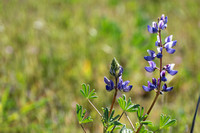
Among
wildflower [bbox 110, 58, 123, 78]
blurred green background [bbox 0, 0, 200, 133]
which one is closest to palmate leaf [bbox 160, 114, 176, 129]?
wildflower [bbox 110, 58, 123, 78]

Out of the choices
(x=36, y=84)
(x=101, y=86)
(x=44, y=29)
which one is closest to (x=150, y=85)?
(x=101, y=86)

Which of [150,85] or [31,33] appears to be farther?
[31,33]

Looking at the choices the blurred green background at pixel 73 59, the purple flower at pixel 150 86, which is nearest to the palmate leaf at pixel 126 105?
the purple flower at pixel 150 86

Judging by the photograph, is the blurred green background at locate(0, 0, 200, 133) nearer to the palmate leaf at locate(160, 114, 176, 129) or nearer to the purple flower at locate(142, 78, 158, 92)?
the palmate leaf at locate(160, 114, 176, 129)

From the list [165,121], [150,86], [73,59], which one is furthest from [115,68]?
[73,59]

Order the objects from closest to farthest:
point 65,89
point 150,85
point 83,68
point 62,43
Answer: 1. point 150,85
2. point 65,89
3. point 83,68
4. point 62,43

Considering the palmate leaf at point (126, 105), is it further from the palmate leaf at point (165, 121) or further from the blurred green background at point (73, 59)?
the blurred green background at point (73, 59)

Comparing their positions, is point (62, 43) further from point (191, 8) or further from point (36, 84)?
point (191, 8)

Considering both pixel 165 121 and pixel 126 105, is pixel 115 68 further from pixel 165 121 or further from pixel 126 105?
pixel 165 121
